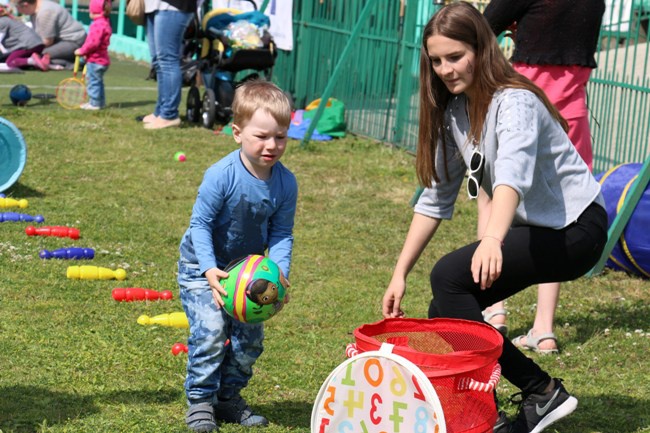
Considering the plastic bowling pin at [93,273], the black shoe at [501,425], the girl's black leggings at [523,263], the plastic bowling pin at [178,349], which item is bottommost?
the plastic bowling pin at [93,273]

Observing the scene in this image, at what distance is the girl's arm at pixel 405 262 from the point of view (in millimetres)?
4277

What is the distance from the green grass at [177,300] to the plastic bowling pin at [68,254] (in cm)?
10

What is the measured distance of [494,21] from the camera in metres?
5.92

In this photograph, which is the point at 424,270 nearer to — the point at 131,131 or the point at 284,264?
the point at 284,264

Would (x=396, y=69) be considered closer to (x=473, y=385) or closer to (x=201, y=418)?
(x=201, y=418)

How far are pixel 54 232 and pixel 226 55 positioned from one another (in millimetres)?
5241

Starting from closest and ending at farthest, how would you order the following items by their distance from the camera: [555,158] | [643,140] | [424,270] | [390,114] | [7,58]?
[555,158] < [424,270] < [643,140] < [390,114] < [7,58]

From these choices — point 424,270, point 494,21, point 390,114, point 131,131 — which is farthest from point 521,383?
point 131,131

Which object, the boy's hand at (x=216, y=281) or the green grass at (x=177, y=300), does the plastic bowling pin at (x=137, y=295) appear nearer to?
the green grass at (x=177, y=300)

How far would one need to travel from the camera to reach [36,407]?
4.62 meters

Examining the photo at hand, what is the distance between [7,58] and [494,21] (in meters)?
13.0

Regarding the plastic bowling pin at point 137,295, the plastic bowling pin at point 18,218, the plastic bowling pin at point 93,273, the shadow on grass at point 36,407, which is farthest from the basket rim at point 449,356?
the plastic bowling pin at point 18,218

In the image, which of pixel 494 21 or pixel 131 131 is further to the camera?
pixel 131 131

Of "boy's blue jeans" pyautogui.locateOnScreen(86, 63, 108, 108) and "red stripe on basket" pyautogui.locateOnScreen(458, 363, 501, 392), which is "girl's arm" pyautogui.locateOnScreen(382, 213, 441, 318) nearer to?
"red stripe on basket" pyautogui.locateOnScreen(458, 363, 501, 392)
